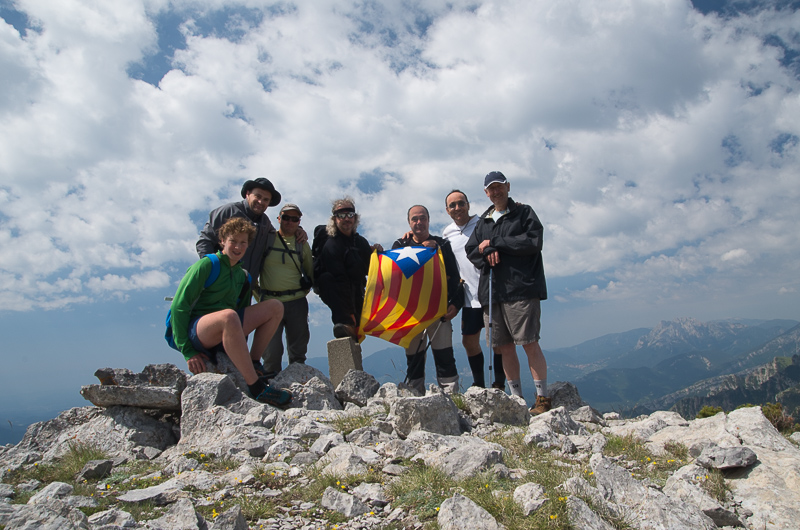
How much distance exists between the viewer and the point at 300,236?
27.7 feet

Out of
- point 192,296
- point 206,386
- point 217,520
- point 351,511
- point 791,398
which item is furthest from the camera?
point 791,398

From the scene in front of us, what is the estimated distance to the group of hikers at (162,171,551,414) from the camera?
627 centimetres

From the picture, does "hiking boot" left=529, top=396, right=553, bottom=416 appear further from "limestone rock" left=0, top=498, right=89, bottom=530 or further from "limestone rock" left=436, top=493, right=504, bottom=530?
"limestone rock" left=0, top=498, right=89, bottom=530

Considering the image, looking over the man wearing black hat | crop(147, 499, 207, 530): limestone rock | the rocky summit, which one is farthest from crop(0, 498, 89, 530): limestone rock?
the man wearing black hat

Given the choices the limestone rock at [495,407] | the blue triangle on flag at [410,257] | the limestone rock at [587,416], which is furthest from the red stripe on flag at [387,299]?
the limestone rock at [587,416]

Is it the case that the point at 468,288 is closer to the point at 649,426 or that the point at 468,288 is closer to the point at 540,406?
the point at 540,406

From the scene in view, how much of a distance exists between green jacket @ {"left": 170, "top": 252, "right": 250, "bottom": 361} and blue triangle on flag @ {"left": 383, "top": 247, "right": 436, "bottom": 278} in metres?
2.65

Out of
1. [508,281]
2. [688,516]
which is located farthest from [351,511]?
[508,281]

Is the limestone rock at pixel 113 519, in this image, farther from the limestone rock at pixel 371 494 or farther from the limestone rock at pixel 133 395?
the limestone rock at pixel 133 395

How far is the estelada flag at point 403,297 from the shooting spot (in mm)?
7859

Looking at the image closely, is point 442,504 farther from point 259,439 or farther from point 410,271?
point 410,271

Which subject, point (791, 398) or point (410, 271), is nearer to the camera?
point (410, 271)

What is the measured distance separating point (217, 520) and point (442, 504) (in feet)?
4.72

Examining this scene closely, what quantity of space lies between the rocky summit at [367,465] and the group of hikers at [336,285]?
75cm
